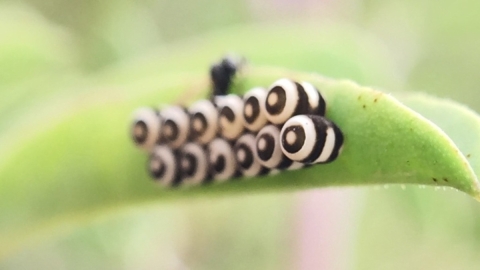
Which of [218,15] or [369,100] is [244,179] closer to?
[369,100]

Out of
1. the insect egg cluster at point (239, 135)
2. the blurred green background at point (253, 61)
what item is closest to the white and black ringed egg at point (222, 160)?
the insect egg cluster at point (239, 135)

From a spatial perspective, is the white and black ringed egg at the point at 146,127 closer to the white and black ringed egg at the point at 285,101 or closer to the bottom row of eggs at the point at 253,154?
the bottom row of eggs at the point at 253,154

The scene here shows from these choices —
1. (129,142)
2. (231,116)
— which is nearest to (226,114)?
(231,116)

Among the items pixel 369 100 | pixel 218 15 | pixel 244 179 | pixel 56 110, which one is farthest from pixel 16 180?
pixel 218 15

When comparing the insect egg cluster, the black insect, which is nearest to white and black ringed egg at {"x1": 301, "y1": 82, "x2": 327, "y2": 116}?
the insect egg cluster

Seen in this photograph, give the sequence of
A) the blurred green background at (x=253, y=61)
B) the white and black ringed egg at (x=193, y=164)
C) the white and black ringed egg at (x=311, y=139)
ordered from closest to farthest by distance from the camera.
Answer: the white and black ringed egg at (x=311, y=139)
the white and black ringed egg at (x=193, y=164)
the blurred green background at (x=253, y=61)

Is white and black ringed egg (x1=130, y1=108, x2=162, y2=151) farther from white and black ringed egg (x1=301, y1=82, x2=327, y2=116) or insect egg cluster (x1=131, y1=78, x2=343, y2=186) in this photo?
white and black ringed egg (x1=301, y1=82, x2=327, y2=116)

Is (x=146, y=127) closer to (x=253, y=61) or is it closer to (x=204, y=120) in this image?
(x=204, y=120)
